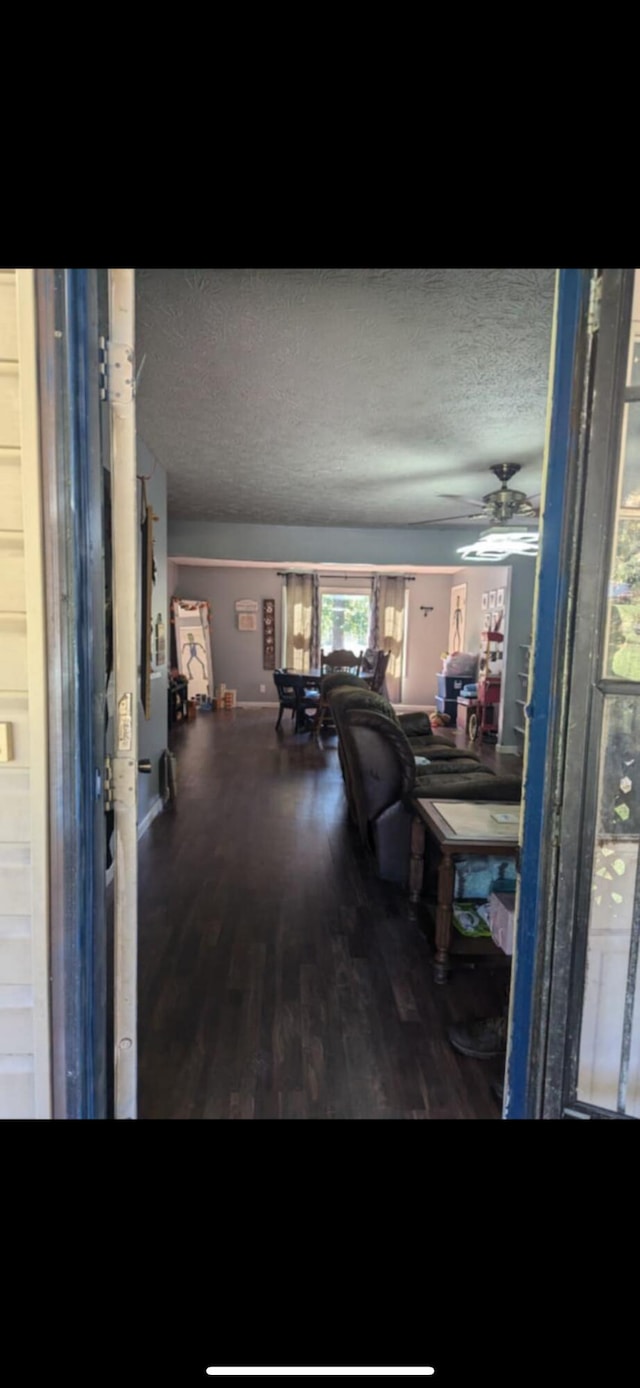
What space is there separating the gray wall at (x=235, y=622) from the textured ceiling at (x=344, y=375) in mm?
4651

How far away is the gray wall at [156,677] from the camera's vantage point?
11.4 ft

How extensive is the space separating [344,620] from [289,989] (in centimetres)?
767

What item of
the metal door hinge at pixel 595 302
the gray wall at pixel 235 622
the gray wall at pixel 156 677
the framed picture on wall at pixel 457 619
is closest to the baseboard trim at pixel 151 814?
the gray wall at pixel 156 677

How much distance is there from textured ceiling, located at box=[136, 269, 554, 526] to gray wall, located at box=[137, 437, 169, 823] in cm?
15

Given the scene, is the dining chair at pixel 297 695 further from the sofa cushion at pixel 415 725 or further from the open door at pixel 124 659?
the open door at pixel 124 659

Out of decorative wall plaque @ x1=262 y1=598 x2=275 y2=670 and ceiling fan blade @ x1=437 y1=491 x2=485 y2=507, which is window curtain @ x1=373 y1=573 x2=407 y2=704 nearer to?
decorative wall plaque @ x1=262 y1=598 x2=275 y2=670

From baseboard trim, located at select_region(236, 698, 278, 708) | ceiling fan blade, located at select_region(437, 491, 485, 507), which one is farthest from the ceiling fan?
baseboard trim, located at select_region(236, 698, 278, 708)

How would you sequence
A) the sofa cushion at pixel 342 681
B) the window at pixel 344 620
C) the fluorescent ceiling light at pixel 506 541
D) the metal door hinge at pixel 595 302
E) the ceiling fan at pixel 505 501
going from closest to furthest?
the metal door hinge at pixel 595 302 → the ceiling fan at pixel 505 501 → the fluorescent ceiling light at pixel 506 541 → the sofa cushion at pixel 342 681 → the window at pixel 344 620

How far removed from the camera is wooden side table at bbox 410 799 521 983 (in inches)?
86.4

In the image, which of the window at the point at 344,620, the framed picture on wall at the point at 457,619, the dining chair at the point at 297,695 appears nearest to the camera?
the dining chair at the point at 297,695

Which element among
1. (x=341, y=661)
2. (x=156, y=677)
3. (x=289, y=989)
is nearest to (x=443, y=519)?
(x=341, y=661)
